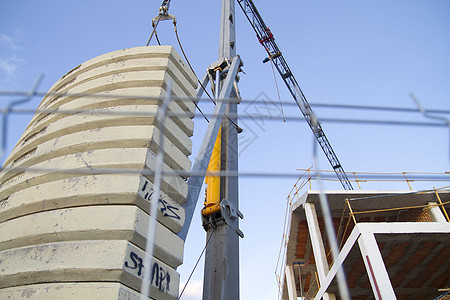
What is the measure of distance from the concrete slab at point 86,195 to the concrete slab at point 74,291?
2.30 feet

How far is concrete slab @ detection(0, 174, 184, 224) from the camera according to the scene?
111 inches

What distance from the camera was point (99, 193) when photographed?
285cm

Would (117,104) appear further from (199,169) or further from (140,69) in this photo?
(199,169)

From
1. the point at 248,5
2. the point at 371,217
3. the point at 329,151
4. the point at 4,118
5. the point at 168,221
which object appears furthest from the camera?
the point at 329,151

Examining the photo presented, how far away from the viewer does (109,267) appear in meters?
2.44

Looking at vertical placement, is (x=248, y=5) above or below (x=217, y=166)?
above

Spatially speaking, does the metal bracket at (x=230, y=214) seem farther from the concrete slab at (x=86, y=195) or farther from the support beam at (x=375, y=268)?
the support beam at (x=375, y=268)

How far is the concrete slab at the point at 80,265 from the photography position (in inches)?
97.0

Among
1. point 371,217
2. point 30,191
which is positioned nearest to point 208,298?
point 30,191

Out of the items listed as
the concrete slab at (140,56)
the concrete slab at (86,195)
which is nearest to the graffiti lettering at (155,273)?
the concrete slab at (86,195)

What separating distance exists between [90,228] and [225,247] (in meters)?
2.32

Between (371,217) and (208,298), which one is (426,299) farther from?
(208,298)

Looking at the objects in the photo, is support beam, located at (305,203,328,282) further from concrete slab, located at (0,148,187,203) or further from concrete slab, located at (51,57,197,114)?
concrete slab, located at (0,148,187,203)

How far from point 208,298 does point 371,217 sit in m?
8.79
